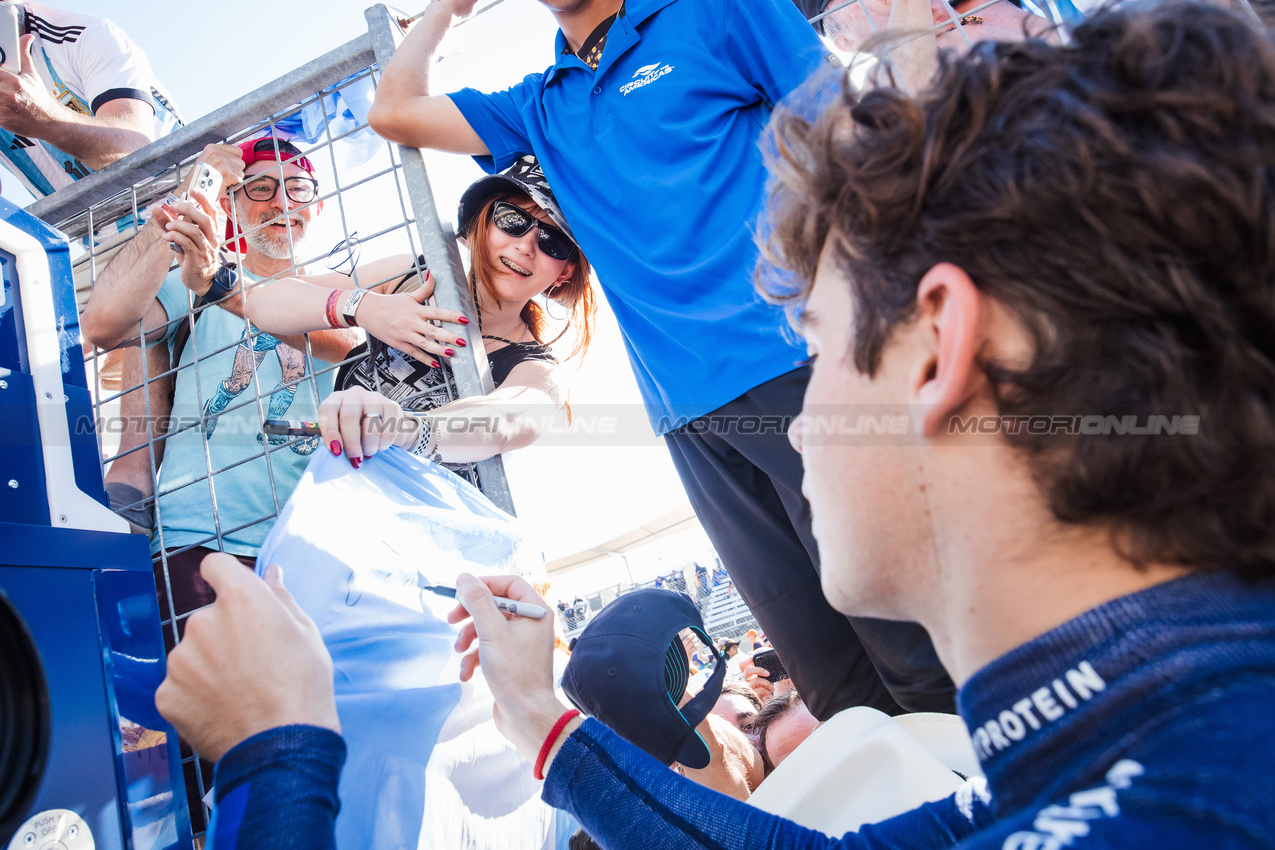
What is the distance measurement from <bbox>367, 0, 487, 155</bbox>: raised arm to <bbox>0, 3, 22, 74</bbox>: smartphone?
1.28m

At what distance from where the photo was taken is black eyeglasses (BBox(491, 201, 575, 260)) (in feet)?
5.64

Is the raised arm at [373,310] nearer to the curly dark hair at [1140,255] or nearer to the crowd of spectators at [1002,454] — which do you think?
the crowd of spectators at [1002,454]

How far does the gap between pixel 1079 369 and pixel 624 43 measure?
115cm

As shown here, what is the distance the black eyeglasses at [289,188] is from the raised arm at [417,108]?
17.3 inches

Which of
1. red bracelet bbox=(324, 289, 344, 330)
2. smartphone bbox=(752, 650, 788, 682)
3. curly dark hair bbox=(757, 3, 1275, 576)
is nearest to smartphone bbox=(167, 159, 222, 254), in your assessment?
red bracelet bbox=(324, 289, 344, 330)

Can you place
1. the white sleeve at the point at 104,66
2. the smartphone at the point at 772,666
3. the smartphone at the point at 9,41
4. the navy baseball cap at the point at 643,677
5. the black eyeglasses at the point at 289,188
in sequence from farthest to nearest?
the smartphone at the point at 772,666, the white sleeve at the point at 104,66, the smartphone at the point at 9,41, the black eyeglasses at the point at 289,188, the navy baseball cap at the point at 643,677

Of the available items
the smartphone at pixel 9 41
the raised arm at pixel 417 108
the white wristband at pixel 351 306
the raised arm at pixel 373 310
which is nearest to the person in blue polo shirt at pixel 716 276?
the raised arm at pixel 417 108

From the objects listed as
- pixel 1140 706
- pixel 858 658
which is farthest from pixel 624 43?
pixel 1140 706

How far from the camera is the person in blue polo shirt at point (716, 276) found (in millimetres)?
1146

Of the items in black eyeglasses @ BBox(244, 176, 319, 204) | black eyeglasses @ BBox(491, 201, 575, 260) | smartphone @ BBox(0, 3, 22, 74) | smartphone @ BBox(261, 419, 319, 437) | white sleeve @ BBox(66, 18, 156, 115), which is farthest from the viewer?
white sleeve @ BBox(66, 18, 156, 115)

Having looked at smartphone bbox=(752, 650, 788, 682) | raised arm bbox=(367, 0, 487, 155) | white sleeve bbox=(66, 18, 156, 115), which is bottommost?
smartphone bbox=(752, 650, 788, 682)

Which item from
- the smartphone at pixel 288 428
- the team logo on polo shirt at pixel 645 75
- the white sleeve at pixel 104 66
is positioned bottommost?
the smartphone at pixel 288 428

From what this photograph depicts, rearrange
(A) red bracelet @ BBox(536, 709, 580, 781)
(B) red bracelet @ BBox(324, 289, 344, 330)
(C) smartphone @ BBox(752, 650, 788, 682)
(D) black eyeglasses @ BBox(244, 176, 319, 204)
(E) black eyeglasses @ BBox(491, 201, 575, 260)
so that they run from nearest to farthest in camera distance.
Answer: (A) red bracelet @ BBox(536, 709, 580, 781) < (B) red bracelet @ BBox(324, 289, 344, 330) < (E) black eyeglasses @ BBox(491, 201, 575, 260) < (D) black eyeglasses @ BBox(244, 176, 319, 204) < (C) smartphone @ BBox(752, 650, 788, 682)

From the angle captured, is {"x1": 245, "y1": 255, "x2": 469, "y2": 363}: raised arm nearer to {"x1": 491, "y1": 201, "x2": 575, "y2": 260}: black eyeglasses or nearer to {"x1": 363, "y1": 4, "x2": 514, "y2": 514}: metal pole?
{"x1": 363, "y1": 4, "x2": 514, "y2": 514}: metal pole
